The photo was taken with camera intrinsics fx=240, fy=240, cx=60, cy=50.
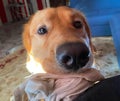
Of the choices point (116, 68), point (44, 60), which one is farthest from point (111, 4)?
point (44, 60)

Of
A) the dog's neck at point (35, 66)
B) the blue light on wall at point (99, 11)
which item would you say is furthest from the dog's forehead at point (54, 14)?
the blue light on wall at point (99, 11)

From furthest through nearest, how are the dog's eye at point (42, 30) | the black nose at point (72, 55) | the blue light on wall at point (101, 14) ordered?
the blue light on wall at point (101, 14) → the dog's eye at point (42, 30) → the black nose at point (72, 55)

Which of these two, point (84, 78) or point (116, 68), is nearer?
point (84, 78)

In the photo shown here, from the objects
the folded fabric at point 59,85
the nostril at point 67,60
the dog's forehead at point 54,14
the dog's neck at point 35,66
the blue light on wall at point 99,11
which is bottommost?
the blue light on wall at point 99,11

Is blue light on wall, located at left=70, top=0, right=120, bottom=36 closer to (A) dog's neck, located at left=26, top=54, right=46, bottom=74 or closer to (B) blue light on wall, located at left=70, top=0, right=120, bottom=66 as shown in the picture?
(B) blue light on wall, located at left=70, top=0, right=120, bottom=66

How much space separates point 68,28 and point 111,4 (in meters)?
1.61

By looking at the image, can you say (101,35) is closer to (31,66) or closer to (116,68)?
(116,68)

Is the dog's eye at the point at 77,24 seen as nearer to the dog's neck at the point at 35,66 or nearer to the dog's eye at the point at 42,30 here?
the dog's eye at the point at 42,30

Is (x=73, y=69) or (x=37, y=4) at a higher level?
(x=73, y=69)

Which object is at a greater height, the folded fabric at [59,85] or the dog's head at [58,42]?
the dog's head at [58,42]

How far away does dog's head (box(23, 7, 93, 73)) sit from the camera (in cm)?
80

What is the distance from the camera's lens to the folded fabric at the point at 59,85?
33.2 inches

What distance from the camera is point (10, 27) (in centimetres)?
328

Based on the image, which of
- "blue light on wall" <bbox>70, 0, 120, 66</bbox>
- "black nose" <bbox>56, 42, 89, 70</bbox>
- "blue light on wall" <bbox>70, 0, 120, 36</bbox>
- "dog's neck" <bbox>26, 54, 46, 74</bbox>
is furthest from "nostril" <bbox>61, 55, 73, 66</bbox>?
"blue light on wall" <bbox>70, 0, 120, 36</bbox>
